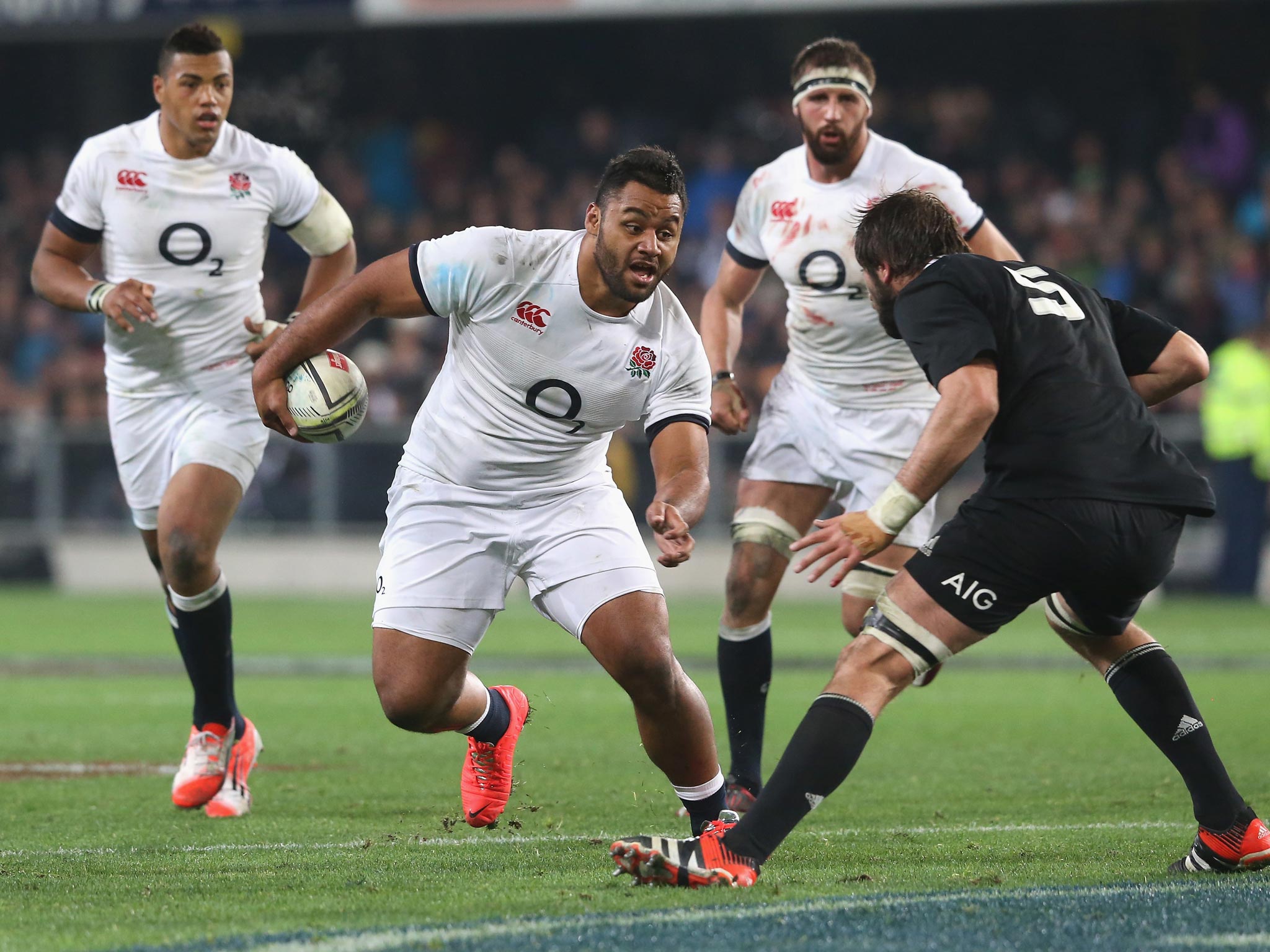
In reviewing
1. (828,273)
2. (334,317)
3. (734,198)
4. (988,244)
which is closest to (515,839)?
(334,317)

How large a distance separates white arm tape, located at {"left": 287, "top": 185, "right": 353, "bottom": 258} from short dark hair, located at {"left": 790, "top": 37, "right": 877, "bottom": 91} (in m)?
2.00

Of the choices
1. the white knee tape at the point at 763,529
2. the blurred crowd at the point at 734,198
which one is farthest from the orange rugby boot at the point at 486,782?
the blurred crowd at the point at 734,198

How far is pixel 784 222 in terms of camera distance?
23.2 feet

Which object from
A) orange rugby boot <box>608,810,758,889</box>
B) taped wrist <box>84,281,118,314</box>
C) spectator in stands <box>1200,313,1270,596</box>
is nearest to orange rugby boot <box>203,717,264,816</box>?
taped wrist <box>84,281,118,314</box>

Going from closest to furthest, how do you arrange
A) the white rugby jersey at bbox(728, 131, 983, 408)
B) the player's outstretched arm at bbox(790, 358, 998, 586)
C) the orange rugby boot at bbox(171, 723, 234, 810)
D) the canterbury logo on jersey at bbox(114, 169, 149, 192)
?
the player's outstretched arm at bbox(790, 358, 998, 586), the orange rugby boot at bbox(171, 723, 234, 810), the white rugby jersey at bbox(728, 131, 983, 408), the canterbury logo on jersey at bbox(114, 169, 149, 192)

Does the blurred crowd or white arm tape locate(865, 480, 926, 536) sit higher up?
white arm tape locate(865, 480, 926, 536)

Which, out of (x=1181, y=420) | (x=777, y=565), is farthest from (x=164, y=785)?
(x=1181, y=420)

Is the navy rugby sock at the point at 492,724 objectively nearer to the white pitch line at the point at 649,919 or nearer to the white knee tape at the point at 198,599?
the white knee tape at the point at 198,599

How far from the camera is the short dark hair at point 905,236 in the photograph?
16.2 feet

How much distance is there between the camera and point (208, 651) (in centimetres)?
697

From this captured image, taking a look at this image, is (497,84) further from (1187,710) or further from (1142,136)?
(1187,710)

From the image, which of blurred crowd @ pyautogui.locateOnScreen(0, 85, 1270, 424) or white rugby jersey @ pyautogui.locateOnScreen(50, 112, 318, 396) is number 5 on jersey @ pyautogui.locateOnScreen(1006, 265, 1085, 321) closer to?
white rugby jersey @ pyautogui.locateOnScreen(50, 112, 318, 396)

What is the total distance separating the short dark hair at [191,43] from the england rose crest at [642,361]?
264cm

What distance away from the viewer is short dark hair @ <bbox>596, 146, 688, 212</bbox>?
5.13m
